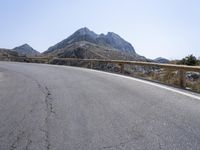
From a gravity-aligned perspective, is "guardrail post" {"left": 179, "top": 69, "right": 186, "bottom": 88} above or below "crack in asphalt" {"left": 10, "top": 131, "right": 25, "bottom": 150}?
above

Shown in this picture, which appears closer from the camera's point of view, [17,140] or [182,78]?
[17,140]

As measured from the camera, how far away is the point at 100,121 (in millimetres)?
7051

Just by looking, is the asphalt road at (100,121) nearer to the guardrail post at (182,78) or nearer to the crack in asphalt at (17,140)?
the crack in asphalt at (17,140)

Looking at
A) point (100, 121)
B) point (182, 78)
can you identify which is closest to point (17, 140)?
point (100, 121)

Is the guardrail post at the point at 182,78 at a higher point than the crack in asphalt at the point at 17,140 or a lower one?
higher

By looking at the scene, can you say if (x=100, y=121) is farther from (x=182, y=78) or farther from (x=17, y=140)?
(x=182, y=78)

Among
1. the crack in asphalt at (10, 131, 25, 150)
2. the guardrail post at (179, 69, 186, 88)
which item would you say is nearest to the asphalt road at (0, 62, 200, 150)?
the crack in asphalt at (10, 131, 25, 150)

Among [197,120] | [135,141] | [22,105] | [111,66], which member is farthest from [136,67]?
[135,141]

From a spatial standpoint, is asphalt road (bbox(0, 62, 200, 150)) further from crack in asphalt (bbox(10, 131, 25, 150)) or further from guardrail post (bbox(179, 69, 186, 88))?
guardrail post (bbox(179, 69, 186, 88))

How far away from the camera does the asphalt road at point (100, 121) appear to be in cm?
559

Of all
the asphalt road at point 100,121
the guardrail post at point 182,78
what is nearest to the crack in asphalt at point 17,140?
the asphalt road at point 100,121

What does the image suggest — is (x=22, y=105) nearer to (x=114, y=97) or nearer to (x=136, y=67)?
(x=114, y=97)

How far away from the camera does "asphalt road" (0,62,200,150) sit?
5.59 meters

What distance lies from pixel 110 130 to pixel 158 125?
3.27 feet
